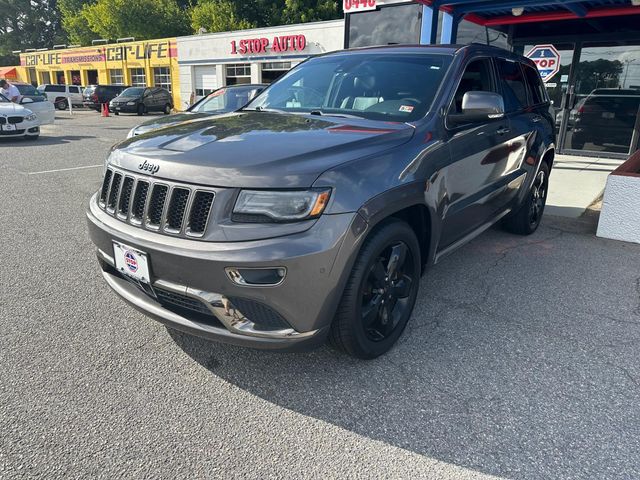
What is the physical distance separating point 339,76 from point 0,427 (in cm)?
307

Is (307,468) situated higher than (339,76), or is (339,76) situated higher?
(339,76)

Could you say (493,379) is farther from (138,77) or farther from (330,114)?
(138,77)

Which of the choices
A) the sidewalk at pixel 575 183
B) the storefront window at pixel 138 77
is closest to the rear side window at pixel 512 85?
the sidewalk at pixel 575 183

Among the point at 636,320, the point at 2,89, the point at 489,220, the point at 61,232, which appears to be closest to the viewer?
the point at 636,320

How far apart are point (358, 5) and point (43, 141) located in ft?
30.6

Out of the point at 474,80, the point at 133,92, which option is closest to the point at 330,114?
the point at 474,80

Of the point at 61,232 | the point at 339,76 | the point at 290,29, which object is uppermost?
the point at 290,29

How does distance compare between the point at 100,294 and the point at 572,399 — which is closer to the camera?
the point at 572,399

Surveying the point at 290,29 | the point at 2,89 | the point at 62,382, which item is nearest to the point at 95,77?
the point at 290,29

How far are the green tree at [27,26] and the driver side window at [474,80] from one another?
255 ft

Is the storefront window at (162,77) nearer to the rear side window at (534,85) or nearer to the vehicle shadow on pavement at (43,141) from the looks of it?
the vehicle shadow on pavement at (43,141)

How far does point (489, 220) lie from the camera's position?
165 inches

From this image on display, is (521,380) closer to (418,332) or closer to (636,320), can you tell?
(418,332)

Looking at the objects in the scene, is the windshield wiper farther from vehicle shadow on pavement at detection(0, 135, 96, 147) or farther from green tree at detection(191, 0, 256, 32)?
green tree at detection(191, 0, 256, 32)
